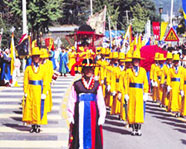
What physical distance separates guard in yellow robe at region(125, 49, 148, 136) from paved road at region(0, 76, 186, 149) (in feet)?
1.28

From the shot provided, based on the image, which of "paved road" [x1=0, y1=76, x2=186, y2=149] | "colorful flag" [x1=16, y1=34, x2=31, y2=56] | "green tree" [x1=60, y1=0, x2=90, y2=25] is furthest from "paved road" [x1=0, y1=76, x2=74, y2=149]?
"green tree" [x1=60, y1=0, x2=90, y2=25]

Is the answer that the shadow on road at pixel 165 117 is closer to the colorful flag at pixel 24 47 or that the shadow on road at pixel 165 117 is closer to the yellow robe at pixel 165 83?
the yellow robe at pixel 165 83

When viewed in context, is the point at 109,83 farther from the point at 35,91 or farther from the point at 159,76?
the point at 159,76

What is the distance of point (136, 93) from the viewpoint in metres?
10.6

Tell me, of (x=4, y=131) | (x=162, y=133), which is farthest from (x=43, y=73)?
(x=162, y=133)

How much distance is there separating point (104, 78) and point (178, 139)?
5.11 meters

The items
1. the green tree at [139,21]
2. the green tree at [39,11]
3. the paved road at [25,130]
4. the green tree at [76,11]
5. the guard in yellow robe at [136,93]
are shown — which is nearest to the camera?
the paved road at [25,130]

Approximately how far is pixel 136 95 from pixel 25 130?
2.94 m

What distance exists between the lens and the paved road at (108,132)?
957cm

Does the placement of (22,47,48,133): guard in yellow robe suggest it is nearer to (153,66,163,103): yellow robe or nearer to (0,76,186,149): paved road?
(0,76,186,149): paved road

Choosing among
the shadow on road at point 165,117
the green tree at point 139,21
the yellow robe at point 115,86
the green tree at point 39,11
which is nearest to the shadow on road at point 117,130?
the shadow on road at point 165,117

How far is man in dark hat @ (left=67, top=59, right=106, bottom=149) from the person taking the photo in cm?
718

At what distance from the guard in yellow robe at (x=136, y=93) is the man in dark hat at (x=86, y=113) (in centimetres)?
339

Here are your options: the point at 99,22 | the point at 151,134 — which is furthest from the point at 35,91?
the point at 99,22
